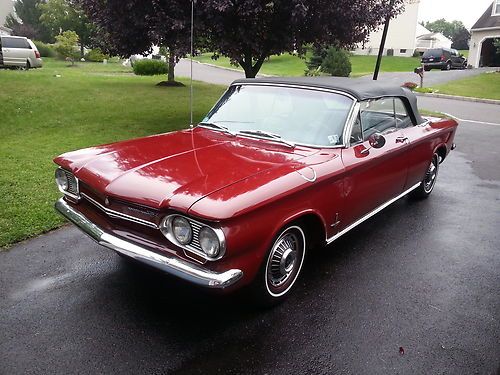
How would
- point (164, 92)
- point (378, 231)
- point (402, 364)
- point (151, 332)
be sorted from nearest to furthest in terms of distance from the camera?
1. point (402, 364)
2. point (151, 332)
3. point (378, 231)
4. point (164, 92)

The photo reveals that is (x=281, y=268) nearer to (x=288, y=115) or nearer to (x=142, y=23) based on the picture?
(x=288, y=115)


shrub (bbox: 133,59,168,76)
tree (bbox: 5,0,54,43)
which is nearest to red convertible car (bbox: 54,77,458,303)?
shrub (bbox: 133,59,168,76)

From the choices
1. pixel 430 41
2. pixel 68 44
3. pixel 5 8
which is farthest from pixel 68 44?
pixel 430 41

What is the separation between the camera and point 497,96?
748 inches

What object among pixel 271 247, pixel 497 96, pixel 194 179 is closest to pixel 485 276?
pixel 271 247

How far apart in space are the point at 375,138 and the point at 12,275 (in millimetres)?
3278

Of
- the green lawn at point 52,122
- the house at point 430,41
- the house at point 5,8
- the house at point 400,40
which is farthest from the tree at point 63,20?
the house at point 430,41

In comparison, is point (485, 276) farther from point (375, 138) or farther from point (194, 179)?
point (194, 179)

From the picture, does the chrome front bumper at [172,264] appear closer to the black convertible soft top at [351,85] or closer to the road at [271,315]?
the road at [271,315]

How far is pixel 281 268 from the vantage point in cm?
325

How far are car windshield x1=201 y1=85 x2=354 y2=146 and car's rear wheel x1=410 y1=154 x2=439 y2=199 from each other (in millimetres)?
2282

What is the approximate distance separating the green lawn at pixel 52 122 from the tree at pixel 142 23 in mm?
1753

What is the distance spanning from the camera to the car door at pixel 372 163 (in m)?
3.79

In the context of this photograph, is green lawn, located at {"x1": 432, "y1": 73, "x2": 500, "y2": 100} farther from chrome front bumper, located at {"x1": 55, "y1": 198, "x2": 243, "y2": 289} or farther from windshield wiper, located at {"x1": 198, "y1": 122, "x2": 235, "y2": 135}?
chrome front bumper, located at {"x1": 55, "y1": 198, "x2": 243, "y2": 289}
